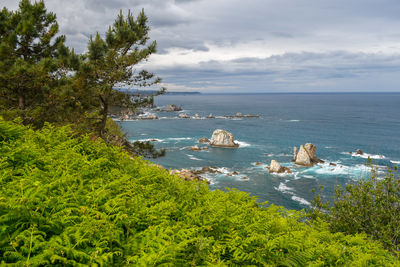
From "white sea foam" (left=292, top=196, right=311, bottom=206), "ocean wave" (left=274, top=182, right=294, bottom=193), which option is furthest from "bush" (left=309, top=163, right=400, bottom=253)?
"ocean wave" (left=274, top=182, right=294, bottom=193)

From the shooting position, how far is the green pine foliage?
12.2 ft

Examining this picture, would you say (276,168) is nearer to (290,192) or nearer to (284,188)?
(284,188)

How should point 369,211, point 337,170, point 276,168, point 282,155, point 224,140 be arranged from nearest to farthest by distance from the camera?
point 369,211
point 276,168
point 337,170
point 282,155
point 224,140

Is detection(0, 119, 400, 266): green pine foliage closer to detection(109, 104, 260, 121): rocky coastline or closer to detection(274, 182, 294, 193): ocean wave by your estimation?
detection(109, 104, 260, 121): rocky coastline

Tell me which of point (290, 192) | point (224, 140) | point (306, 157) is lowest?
point (290, 192)

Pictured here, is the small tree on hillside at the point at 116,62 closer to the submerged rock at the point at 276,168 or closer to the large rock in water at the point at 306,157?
the submerged rock at the point at 276,168

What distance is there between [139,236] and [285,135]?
9728 cm

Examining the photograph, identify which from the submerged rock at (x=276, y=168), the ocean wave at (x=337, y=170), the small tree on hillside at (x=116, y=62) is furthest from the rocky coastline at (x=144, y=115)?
the ocean wave at (x=337, y=170)

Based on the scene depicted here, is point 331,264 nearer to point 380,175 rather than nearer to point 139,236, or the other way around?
point 139,236

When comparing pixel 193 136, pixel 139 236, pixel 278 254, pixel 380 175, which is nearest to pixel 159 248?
pixel 139 236

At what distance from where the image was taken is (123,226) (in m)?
4.96

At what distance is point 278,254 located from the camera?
A: 16.4 feet

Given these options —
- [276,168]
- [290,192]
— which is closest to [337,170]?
[276,168]

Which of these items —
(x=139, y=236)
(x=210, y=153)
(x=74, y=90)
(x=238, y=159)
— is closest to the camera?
(x=139, y=236)
